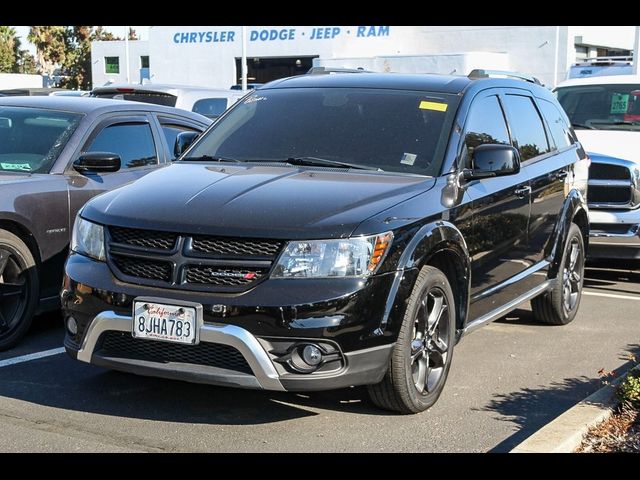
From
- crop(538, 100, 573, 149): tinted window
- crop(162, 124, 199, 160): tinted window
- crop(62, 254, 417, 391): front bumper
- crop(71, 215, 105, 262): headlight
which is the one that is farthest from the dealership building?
crop(62, 254, 417, 391): front bumper

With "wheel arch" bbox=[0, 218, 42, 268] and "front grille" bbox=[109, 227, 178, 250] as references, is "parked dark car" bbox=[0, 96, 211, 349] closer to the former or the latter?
"wheel arch" bbox=[0, 218, 42, 268]

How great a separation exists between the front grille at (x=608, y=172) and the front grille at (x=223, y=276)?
5679 millimetres

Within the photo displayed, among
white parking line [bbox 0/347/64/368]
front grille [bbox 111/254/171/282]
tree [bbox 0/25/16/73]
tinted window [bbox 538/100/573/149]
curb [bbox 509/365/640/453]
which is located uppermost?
tree [bbox 0/25/16/73]

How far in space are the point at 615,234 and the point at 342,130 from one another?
425 cm

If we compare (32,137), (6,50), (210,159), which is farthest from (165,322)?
(6,50)

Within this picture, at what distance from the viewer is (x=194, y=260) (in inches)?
186

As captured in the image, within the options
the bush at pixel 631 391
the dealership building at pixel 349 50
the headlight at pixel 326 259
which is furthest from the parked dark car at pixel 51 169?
the dealership building at pixel 349 50

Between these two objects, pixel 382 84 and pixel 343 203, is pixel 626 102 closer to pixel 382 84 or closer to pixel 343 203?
pixel 382 84

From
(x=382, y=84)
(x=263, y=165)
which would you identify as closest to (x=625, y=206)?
(x=382, y=84)

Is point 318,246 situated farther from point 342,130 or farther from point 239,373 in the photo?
point 342,130

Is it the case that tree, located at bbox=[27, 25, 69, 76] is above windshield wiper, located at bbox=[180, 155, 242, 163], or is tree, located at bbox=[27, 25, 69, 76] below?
above

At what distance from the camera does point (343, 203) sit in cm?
493

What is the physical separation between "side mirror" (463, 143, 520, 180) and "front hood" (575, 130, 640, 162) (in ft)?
13.7

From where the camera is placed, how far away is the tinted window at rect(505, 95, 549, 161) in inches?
267
